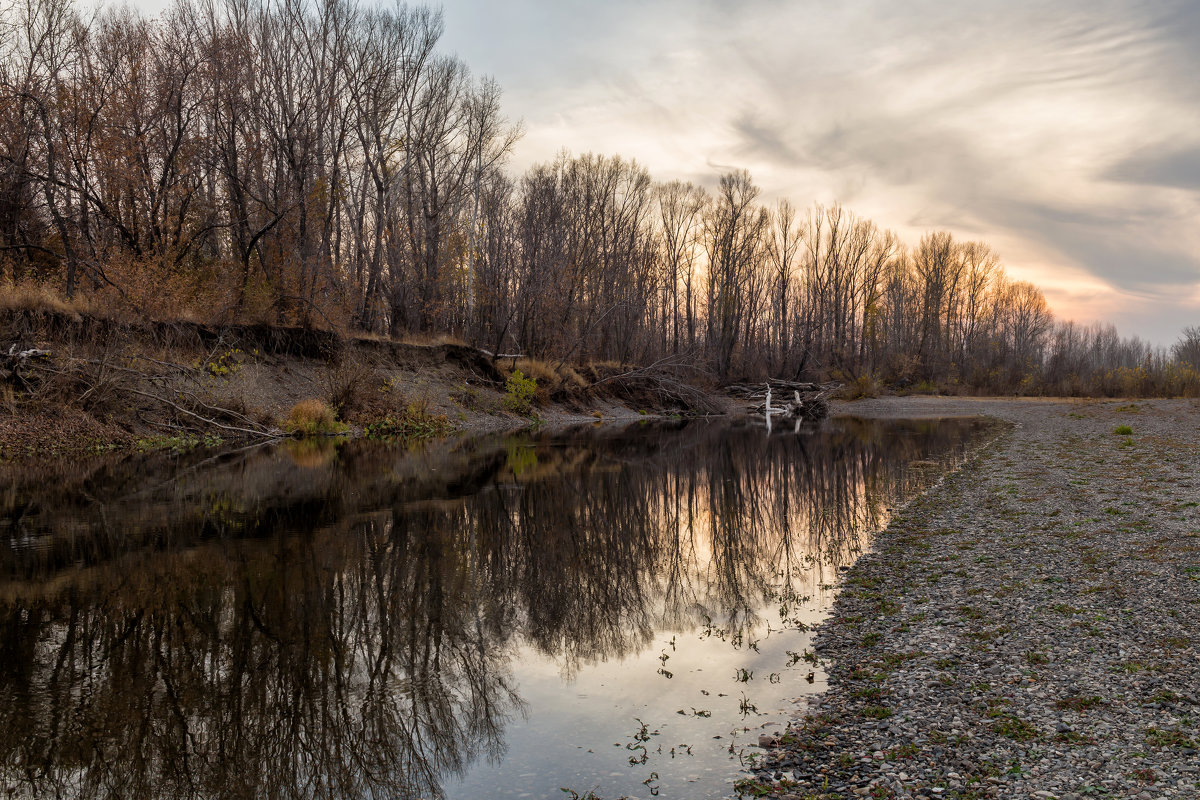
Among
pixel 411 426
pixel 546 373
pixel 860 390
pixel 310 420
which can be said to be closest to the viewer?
pixel 310 420

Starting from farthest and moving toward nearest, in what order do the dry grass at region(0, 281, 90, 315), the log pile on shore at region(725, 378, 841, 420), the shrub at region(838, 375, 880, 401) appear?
the shrub at region(838, 375, 880, 401) < the log pile on shore at region(725, 378, 841, 420) < the dry grass at region(0, 281, 90, 315)

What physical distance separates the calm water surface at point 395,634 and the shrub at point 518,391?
65.3 ft

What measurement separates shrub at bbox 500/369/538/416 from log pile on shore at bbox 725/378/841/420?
20429 mm

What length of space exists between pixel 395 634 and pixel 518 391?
2862 centimetres

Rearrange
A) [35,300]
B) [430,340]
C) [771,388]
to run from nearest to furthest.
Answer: [35,300], [430,340], [771,388]

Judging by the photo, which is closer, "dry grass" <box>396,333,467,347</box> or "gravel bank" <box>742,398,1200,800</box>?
"gravel bank" <box>742,398,1200,800</box>

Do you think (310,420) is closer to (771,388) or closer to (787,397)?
(787,397)

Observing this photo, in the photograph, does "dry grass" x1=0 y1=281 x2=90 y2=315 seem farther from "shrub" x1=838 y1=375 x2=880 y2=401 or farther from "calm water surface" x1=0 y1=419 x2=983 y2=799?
"shrub" x1=838 y1=375 x2=880 y2=401

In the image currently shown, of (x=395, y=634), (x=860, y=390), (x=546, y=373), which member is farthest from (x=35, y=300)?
(x=860, y=390)

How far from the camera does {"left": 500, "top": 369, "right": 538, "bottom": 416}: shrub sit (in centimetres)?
3512

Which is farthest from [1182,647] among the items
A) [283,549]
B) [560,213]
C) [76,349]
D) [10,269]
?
[560,213]

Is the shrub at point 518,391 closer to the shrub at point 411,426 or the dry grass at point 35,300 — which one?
the shrub at point 411,426

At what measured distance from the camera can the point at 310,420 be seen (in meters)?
25.1

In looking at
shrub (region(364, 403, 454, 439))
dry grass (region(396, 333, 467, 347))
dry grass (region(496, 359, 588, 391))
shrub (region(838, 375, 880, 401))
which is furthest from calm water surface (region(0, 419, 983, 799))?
shrub (region(838, 375, 880, 401))
